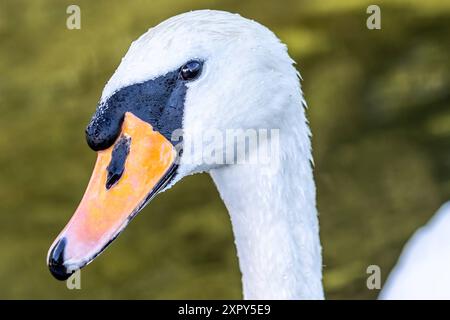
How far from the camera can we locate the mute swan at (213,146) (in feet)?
6.43

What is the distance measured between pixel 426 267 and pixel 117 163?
1.50 metres

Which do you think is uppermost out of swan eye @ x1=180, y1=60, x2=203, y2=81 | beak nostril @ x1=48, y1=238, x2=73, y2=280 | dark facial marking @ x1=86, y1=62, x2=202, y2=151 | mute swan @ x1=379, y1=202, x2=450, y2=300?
swan eye @ x1=180, y1=60, x2=203, y2=81

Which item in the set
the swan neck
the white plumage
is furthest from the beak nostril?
the swan neck

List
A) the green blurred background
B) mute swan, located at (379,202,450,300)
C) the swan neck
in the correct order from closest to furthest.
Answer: the swan neck < mute swan, located at (379,202,450,300) < the green blurred background

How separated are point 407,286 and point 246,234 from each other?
1.14m

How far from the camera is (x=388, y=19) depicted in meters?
4.65

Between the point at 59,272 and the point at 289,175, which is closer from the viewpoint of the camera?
the point at 59,272

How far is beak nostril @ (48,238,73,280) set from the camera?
1.92m

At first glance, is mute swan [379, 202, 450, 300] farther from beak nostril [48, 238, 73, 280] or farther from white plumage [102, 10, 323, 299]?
beak nostril [48, 238, 73, 280]

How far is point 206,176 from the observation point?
411 centimetres

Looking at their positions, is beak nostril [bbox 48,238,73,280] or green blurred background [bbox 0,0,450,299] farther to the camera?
green blurred background [bbox 0,0,450,299]

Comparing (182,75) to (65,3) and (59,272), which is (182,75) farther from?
(65,3)

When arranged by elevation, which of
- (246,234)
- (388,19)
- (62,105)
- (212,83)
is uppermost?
(388,19)
